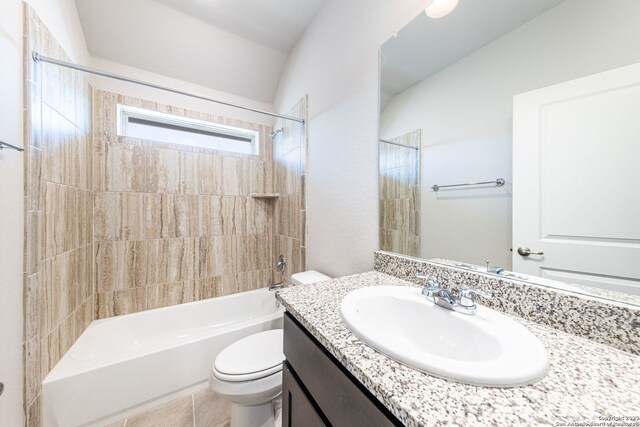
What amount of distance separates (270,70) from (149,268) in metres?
2.12

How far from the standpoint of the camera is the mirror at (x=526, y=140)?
21.5 inches

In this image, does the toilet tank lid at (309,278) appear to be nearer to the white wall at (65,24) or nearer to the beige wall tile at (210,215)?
the beige wall tile at (210,215)

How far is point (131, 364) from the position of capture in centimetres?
122

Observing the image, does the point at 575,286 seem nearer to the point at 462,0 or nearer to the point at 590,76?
the point at 590,76

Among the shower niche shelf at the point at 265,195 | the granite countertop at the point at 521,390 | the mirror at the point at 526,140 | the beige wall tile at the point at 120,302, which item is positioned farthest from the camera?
the shower niche shelf at the point at 265,195

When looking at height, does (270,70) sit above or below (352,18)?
above

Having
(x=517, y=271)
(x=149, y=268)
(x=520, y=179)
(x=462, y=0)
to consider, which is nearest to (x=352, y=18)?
(x=462, y=0)

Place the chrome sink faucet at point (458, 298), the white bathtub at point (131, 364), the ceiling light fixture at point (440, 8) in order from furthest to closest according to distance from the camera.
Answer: the white bathtub at point (131, 364)
the ceiling light fixture at point (440, 8)
the chrome sink faucet at point (458, 298)

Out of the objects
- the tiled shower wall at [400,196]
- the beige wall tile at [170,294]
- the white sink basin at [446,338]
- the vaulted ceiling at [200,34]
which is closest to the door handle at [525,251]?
the white sink basin at [446,338]

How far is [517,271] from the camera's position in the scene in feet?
2.32

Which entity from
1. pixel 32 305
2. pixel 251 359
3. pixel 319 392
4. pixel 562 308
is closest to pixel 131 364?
pixel 32 305

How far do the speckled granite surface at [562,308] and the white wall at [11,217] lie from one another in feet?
5.74

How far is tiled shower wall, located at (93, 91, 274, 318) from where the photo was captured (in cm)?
171

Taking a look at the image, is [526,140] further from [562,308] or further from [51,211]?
[51,211]
